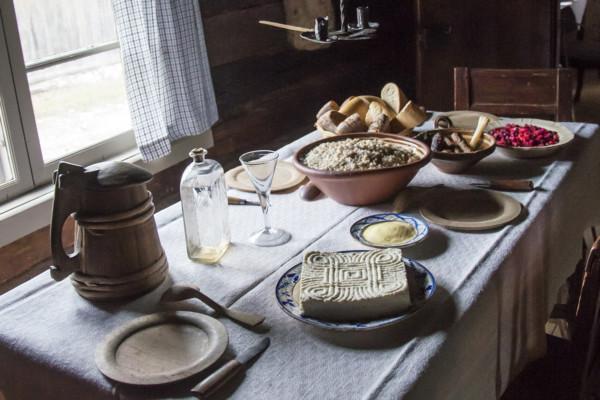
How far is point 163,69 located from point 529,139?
3.93 ft

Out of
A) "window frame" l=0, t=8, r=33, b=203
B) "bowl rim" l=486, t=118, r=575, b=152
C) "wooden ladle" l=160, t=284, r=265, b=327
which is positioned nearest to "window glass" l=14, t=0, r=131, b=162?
"window frame" l=0, t=8, r=33, b=203

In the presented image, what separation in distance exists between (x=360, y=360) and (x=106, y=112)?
165cm

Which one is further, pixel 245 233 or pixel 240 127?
pixel 240 127

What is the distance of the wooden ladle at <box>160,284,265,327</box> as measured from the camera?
Answer: 109 centimetres

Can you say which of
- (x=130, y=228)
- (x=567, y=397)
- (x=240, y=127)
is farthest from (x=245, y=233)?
(x=240, y=127)

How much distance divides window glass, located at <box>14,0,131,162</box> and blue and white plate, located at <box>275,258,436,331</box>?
1.24 metres

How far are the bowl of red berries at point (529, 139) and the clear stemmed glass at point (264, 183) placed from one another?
0.68 m

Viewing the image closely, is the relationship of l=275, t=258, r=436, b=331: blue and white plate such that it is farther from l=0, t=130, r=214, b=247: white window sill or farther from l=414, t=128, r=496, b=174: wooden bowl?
l=0, t=130, r=214, b=247: white window sill

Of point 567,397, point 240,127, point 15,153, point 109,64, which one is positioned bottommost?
point 567,397

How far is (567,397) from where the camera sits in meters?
1.33

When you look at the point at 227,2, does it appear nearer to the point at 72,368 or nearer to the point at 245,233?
the point at 245,233

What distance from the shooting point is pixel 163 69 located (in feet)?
7.43

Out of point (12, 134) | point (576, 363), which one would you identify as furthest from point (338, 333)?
point (12, 134)

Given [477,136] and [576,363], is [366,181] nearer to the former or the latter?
A: [477,136]
